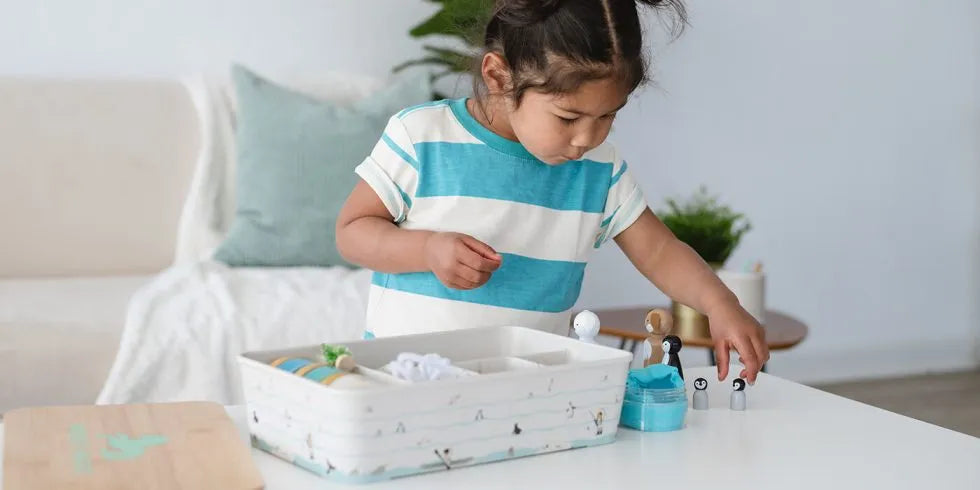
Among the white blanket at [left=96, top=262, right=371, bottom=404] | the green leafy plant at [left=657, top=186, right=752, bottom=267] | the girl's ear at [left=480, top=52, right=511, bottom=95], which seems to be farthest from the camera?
the green leafy plant at [left=657, top=186, right=752, bottom=267]

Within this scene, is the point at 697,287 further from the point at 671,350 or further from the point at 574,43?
the point at 574,43

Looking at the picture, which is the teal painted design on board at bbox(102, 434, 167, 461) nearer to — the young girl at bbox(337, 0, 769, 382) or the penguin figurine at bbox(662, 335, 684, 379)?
the young girl at bbox(337, 0, 769, 382)

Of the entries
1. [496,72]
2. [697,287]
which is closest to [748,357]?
[697,287]

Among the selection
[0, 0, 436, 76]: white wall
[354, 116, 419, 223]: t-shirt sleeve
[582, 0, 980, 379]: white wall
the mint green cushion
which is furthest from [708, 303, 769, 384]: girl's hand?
[582, 0, 980, 379]: white wall

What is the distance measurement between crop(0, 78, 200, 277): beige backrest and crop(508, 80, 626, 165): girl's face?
4.98 ft

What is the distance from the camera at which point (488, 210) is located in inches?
49.3

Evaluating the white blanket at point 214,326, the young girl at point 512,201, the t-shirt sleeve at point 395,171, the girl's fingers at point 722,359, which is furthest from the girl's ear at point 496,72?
the white blanket at point 214,326

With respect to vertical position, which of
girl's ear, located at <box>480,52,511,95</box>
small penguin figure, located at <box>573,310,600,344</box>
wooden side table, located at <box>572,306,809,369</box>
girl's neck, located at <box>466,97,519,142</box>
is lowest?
wooden side table, located at <box>572,306,809,369</box>

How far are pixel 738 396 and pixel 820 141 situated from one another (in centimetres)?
242

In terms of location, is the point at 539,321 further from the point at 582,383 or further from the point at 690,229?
the point at 690,229

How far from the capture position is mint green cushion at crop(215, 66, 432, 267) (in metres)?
2.34

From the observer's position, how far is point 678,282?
119 cm

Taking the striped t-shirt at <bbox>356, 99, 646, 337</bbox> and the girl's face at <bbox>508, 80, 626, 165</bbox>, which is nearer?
the girl's face at <bbox>508, 80, 626, 165</bbox>

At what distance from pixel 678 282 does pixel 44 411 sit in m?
0.61
